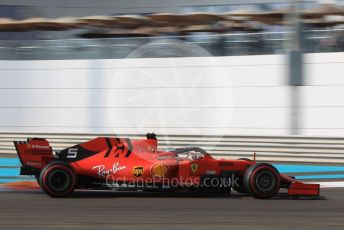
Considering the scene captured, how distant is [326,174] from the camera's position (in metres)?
13.0

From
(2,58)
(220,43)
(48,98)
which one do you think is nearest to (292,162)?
(220,43)

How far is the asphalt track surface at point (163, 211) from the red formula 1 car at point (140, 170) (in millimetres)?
173

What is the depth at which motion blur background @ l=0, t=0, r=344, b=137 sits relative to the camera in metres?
16.8

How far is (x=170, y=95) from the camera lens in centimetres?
1831

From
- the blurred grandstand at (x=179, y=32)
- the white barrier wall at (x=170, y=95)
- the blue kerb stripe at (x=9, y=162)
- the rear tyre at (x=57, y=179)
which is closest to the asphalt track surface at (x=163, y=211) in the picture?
the rear tyre at (x=57, y=179)

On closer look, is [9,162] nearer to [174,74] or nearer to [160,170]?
[174,74]

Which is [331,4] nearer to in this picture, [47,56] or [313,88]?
[313,88]

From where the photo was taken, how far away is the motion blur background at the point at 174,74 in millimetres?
16797

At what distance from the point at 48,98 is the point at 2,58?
71.4 inches

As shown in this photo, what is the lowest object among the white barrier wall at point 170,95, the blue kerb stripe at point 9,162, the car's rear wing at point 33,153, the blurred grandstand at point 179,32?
the blue kerb stripe at point 9,162

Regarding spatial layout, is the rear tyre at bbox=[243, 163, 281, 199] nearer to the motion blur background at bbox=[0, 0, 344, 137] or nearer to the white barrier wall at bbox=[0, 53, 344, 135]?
the motion blur background at bbox=[0, 0, 344, 137]

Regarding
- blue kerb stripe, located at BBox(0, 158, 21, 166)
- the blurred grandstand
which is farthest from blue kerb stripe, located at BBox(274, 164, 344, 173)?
blue kerb stripe, located at BBox(0, 158, 21, 166)

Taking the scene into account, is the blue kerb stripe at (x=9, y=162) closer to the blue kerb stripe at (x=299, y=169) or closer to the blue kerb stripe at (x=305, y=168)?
the blue kerb stripe at (x=299, y=169)

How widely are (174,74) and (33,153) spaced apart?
9514mm
